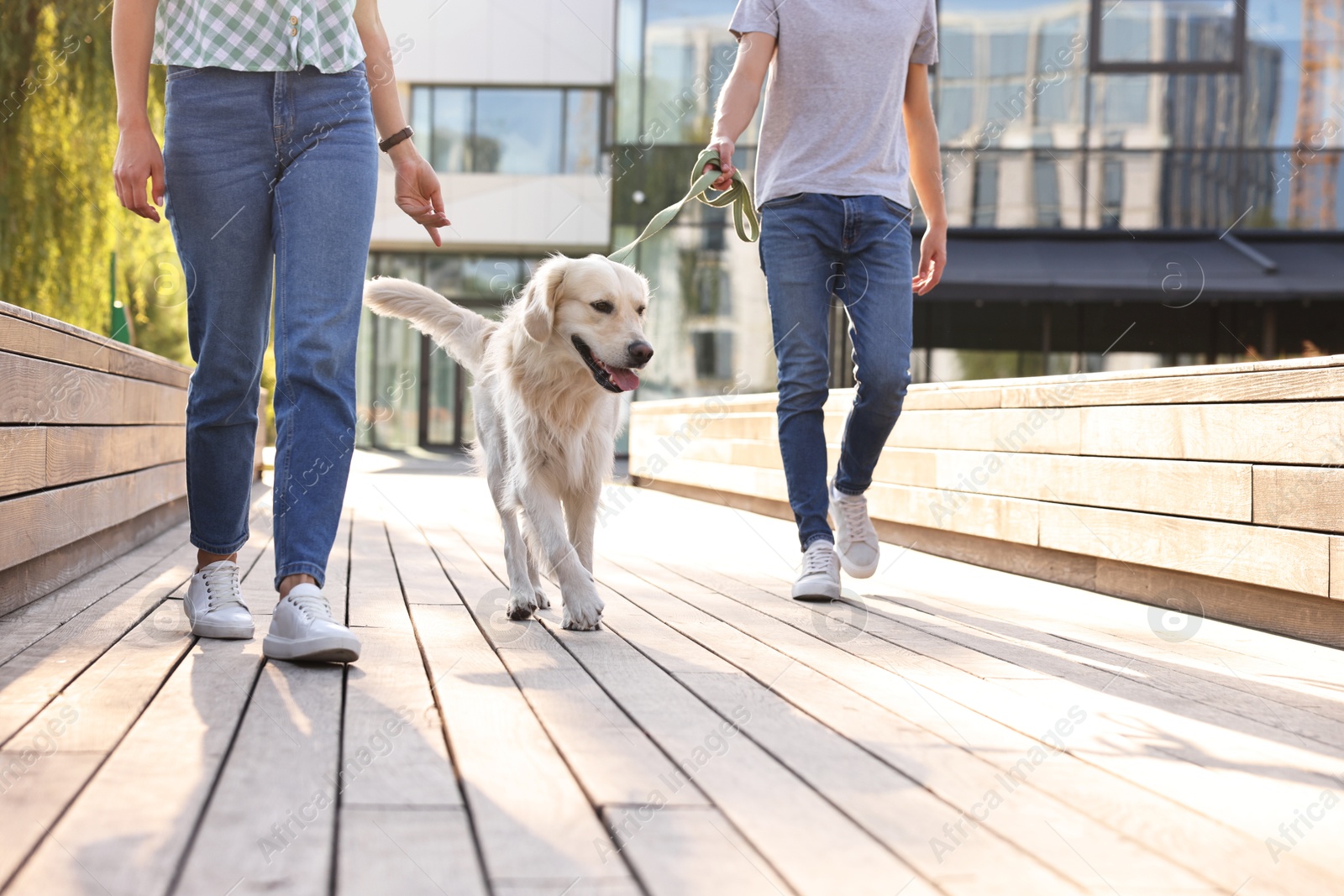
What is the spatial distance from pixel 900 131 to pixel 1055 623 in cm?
159

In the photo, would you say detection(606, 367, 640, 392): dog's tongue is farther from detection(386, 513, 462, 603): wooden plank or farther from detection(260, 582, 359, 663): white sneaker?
detection(260, 582, 359, 663): white sneaker

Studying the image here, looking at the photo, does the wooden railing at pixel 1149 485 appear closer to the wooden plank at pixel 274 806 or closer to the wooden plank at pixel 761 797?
the wooden plank at pixel 761 797

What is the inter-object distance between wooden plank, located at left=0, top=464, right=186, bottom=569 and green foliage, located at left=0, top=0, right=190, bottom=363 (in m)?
4.20

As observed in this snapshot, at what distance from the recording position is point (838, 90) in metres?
3.73

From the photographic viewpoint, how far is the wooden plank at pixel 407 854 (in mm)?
1300

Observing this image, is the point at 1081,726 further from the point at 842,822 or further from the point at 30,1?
the point at 30,1

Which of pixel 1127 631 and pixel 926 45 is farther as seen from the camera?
pixel 926 45

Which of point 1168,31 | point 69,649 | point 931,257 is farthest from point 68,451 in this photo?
point 1168,31

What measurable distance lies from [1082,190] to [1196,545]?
11.5 m

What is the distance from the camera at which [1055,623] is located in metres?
3.41

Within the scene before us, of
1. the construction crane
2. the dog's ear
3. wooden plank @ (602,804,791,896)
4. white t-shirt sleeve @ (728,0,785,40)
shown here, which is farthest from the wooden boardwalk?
the construction crane

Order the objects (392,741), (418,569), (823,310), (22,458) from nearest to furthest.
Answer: (392,741) → (22,458) → (823,310) → (418,569)

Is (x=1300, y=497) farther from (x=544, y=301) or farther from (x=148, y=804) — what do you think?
(x=148, y=804)

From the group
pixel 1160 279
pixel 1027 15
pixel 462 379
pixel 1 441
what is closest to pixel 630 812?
pixel 1 441
